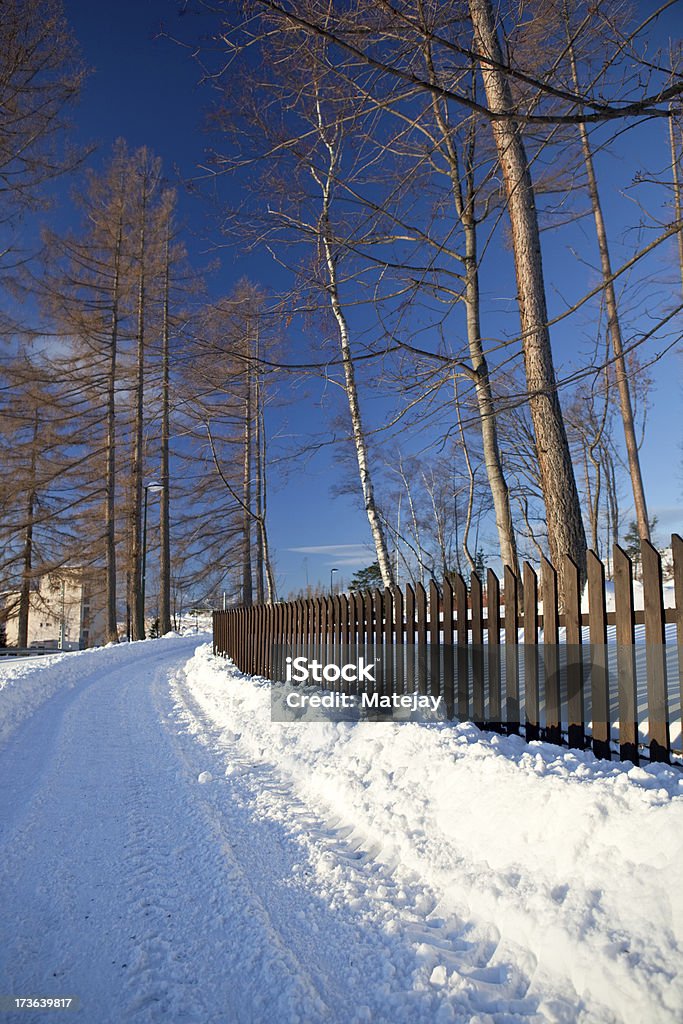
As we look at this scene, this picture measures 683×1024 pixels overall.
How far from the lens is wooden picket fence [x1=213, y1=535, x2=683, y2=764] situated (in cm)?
354

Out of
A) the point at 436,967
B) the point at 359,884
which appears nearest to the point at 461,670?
the point at 359,884

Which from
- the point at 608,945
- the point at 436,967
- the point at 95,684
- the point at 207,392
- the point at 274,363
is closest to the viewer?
the point at 608,945

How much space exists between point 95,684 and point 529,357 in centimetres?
940

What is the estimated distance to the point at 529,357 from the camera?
22.8ft

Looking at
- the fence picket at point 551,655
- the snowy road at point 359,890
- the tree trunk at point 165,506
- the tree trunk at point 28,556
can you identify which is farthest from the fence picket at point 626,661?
the tree trunk at point 28,556

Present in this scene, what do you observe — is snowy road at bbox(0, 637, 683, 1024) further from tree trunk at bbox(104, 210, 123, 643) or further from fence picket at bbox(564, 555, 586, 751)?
tree trunk at bbox(104, 210, 123, 643)

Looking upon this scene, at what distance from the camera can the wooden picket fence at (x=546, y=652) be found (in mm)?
3539

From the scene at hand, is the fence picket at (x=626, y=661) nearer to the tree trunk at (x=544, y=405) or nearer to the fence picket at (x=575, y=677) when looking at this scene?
the fence picket at (x=575, y=677)

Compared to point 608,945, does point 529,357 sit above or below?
above

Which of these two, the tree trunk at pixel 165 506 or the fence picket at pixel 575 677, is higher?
the tree trunk at pixel 165 506

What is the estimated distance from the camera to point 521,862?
8.93ft

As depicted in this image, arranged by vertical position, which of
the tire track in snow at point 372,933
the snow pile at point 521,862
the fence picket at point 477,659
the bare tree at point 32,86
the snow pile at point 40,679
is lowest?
the snow pile at point 40,679

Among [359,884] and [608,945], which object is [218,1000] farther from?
[608,945]

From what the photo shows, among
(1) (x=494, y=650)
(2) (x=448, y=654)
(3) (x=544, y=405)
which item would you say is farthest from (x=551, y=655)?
(3) (x=544, y=405)
